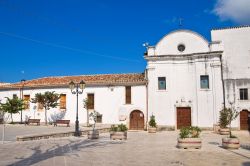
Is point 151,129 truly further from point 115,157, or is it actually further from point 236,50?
point 115,157

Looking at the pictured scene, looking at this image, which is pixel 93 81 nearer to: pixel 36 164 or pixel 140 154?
pixel 140 154

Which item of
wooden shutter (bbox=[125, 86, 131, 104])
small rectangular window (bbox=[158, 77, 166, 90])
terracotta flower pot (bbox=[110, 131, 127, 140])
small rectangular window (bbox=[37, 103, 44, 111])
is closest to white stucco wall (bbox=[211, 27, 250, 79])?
small rectangular window (bbox=[158, 77, 166, 90])

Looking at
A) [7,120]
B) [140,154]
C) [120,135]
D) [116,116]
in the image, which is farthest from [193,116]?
[7,120]

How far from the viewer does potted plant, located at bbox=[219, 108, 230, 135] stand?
21.9m

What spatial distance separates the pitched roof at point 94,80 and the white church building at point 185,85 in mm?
117

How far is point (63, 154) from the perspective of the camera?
11.8 m

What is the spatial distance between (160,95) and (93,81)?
754 cm

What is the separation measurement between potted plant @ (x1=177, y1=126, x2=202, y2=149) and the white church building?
37.3 ft

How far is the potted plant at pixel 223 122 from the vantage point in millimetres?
21906

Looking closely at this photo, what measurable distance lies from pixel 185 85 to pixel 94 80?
982 centimetres

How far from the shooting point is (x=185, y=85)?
25484 millimetres

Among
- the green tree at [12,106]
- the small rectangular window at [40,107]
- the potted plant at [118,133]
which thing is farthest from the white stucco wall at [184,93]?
the green tree at [12,106]

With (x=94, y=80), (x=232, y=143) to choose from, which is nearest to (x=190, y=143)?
(x=232, y=143)

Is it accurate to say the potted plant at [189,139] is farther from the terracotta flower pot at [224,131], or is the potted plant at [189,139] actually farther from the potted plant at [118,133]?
the terracotta flower pot at [224,131]
